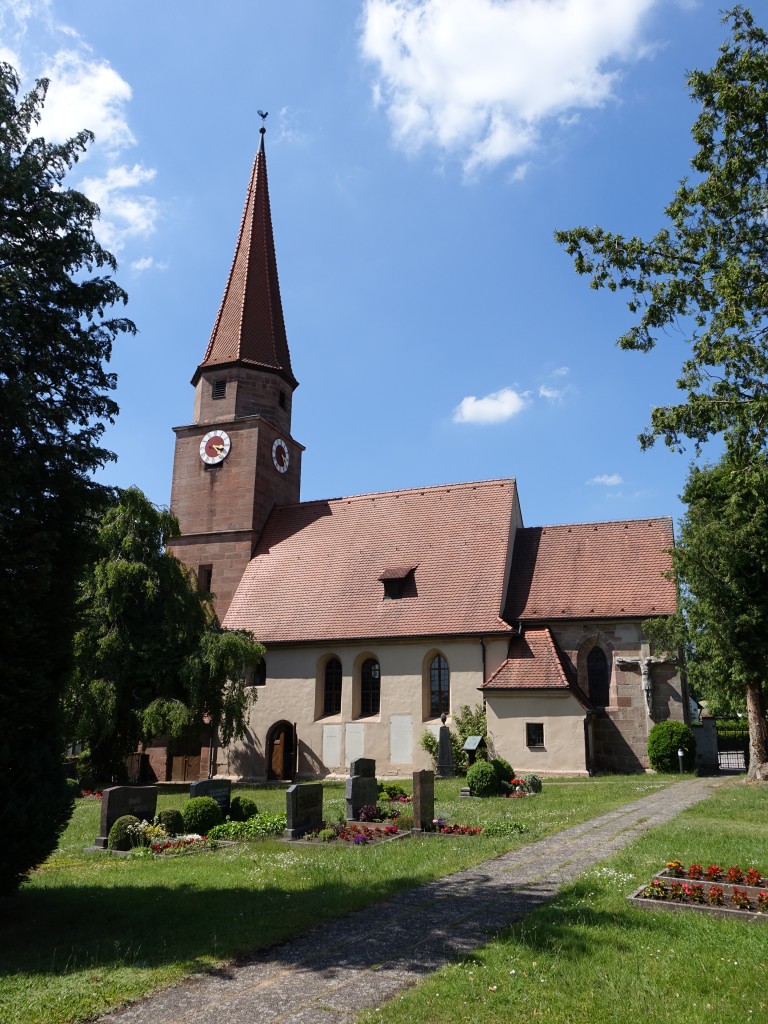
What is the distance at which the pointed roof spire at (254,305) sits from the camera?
1331 inches

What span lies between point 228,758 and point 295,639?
5025 mm

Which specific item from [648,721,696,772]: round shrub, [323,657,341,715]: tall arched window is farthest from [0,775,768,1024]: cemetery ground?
[323,657,341,715]: tall arched window

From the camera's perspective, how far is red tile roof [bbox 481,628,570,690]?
23312 millimetres

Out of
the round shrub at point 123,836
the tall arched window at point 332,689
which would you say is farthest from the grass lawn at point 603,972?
the tall arched window at point 332,689

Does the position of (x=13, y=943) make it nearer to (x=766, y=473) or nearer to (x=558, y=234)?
(x=766, y=473)

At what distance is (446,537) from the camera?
29.0 metres

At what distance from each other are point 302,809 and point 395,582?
14818 millimetres

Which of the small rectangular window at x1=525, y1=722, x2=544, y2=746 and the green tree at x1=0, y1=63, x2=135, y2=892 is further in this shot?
the small rectangular window at x1=525, y1=722, x2=544, y2=746

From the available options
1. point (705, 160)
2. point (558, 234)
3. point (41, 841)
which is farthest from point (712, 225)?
point (41, 841)

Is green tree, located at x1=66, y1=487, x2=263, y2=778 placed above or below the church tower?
below

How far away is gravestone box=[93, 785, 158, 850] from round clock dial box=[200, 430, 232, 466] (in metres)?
20.2

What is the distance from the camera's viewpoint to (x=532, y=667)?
78.5 ft

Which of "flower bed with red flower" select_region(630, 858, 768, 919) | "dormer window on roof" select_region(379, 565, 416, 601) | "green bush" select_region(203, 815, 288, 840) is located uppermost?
"dormer window on roof" select_region(379, 565, 416, 601)

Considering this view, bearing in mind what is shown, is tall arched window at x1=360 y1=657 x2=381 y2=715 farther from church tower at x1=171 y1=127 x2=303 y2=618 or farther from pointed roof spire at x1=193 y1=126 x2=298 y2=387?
pointed roof spire at x1=193 y1=126 x2=298 y2=387
